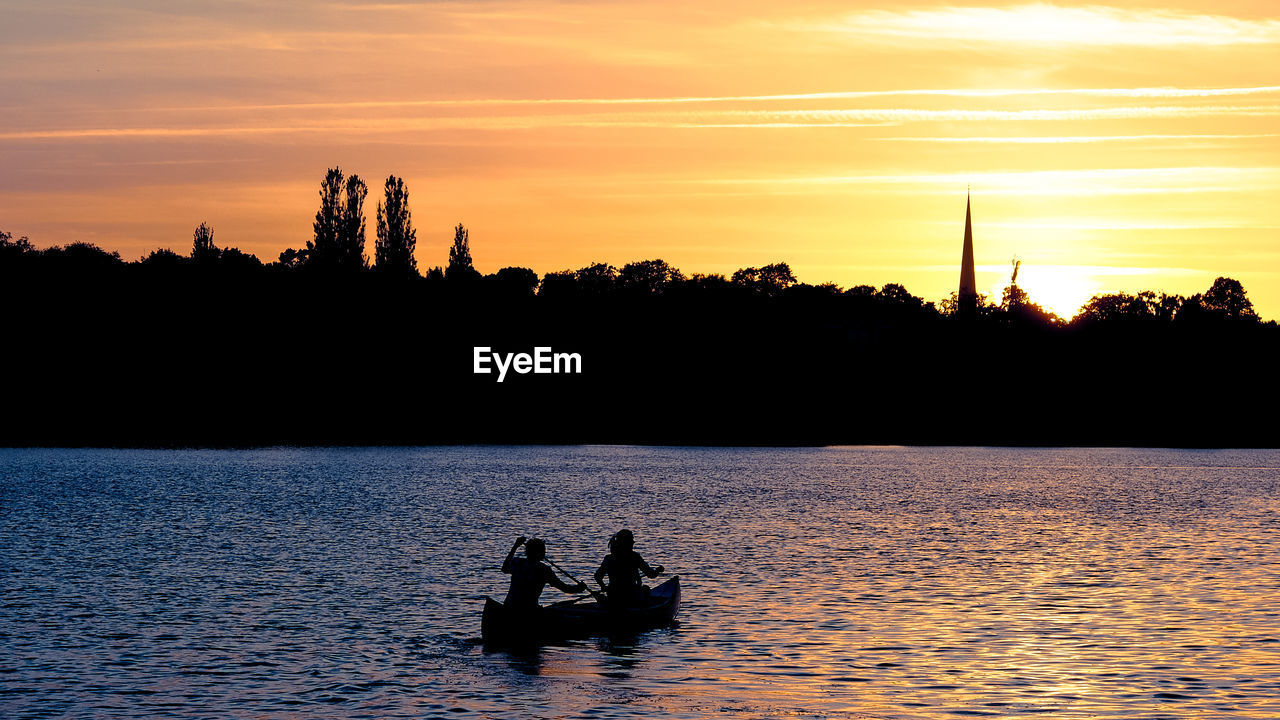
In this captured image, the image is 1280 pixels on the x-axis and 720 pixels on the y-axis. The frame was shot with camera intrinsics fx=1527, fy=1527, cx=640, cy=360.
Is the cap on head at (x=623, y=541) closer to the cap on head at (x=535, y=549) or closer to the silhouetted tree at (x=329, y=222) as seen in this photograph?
the cap on head at (x=535, y=549)

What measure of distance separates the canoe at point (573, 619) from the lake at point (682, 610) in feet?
1.42

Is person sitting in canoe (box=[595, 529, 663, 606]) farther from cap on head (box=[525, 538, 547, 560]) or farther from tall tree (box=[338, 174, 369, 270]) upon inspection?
tall tree (box=[338, 174, 369, 270])

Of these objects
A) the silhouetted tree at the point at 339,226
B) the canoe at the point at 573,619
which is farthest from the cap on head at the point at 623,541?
the silhouetted tree at the point at 339,226

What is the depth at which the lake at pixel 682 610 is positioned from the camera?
30281 millimetres

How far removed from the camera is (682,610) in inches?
1688

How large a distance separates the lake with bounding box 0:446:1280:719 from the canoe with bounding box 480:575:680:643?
433 mm

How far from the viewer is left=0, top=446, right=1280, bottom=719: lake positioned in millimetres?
30281

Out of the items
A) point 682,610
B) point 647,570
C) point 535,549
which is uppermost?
point 535,549

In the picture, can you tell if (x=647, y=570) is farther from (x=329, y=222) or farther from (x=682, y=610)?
(x=329, y=222)

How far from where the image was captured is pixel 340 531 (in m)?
73.4

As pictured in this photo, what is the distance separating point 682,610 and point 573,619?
6.44m

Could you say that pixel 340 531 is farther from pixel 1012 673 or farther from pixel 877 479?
pixel 877 479

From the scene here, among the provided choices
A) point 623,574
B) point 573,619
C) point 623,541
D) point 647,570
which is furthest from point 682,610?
point 573,619

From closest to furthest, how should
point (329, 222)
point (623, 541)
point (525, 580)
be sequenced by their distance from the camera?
point (525, 580), point (623, 541), point (329, 222)
